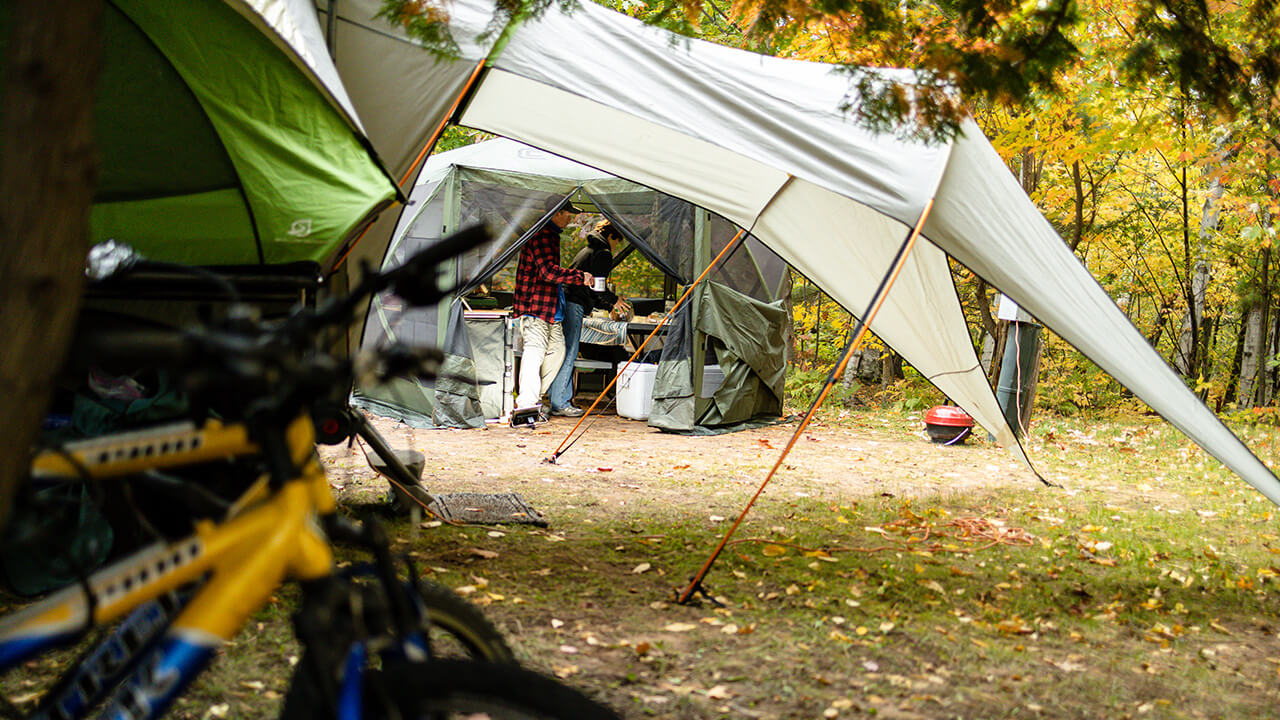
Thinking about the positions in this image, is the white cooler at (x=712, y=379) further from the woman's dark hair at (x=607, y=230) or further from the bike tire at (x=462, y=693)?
the bike tire at (x=462, y=693)

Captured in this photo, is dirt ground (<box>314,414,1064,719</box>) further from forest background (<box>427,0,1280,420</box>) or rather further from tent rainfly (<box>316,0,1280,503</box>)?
forest background (<box>427,0,1280,420</box>)

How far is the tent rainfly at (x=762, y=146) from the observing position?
356 centimetres

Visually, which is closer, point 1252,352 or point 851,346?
point 851,346

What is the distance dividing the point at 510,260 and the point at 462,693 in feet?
22.4

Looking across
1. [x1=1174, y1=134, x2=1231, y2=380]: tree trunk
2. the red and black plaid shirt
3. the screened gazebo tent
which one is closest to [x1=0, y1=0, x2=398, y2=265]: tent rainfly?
the screened gazebo tent

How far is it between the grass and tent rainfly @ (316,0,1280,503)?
2.60 ft

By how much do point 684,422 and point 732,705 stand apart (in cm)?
535

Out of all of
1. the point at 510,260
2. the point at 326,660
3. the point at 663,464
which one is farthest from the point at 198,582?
the point at 510,260

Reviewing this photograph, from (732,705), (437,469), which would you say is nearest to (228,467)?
(732,705)

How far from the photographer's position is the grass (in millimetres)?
2559

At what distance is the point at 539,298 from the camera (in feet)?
25.3

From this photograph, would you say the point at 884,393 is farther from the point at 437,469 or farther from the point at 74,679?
the point at 74,679

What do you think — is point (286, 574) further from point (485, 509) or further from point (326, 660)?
point (485, 509)

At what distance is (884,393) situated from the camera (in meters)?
10.9
